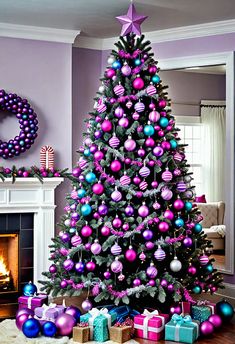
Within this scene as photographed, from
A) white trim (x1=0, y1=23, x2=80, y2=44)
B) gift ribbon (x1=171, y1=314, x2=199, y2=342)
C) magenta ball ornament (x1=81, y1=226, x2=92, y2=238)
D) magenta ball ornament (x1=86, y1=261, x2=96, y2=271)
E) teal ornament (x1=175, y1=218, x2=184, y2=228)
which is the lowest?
gift ribbon (x1=171, y1=314, x2=199, y2=342)

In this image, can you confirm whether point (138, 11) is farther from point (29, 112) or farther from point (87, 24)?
point (29, 112)

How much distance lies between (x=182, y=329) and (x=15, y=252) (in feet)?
7.65

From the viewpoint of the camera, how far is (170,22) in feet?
19.5

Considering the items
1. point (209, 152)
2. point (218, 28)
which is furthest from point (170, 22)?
point (209, 152)

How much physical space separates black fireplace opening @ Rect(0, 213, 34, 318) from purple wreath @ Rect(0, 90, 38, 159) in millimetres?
674

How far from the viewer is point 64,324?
4535mm

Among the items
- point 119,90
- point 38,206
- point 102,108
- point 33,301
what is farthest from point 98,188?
point 38,206

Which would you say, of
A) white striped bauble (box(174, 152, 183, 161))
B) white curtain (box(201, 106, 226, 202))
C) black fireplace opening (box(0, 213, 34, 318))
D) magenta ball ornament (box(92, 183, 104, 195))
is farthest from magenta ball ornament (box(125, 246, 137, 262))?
white curtain (box(201, 106, 226, 202))

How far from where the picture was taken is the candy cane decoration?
6109 mm

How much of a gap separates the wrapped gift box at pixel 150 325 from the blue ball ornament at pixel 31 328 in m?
0.76

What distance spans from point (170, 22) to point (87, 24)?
2.77ft

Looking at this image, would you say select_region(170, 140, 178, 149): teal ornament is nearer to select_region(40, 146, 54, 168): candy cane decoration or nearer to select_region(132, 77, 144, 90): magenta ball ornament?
select_region(132, 77, 144, 90): magenta ball ornament

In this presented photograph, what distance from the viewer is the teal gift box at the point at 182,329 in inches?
173

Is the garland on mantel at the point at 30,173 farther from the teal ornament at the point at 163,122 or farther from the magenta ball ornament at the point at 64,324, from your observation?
the magenta ball ornament at the point at 64,324
